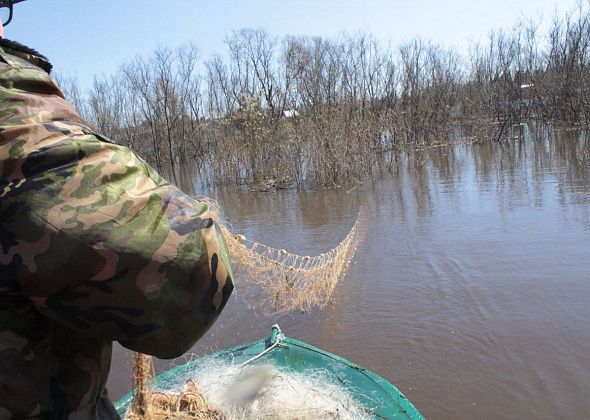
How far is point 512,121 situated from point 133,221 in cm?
3154

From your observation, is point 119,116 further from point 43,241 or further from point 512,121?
point 43,241

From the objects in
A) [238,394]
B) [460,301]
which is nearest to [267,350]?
[238,394]

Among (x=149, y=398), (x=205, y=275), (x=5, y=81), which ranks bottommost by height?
(x=149, y=398)

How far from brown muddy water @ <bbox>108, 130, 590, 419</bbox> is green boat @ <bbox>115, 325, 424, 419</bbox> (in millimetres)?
922

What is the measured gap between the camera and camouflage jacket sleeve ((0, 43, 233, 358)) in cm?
94

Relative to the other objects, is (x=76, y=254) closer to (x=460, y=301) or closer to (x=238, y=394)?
(x=238, y=394)

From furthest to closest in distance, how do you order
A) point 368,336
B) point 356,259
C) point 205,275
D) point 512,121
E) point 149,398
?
point 512,121
point 356,259
point 368,336
point 149,398
point 205,275

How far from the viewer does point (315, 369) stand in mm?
4117

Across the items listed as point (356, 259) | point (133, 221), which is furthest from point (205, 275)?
point (356, 259)

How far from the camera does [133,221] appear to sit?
3.26 ft

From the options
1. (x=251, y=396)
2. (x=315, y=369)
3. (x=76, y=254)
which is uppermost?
(x=76, y=254)

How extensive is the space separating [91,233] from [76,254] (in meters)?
0.05

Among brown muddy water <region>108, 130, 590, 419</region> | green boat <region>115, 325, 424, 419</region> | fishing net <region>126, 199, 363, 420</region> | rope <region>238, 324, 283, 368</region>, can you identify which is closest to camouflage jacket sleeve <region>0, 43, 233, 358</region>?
fishing net <region>126, 199, 363, 420</region>

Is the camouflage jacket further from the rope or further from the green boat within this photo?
the rope
